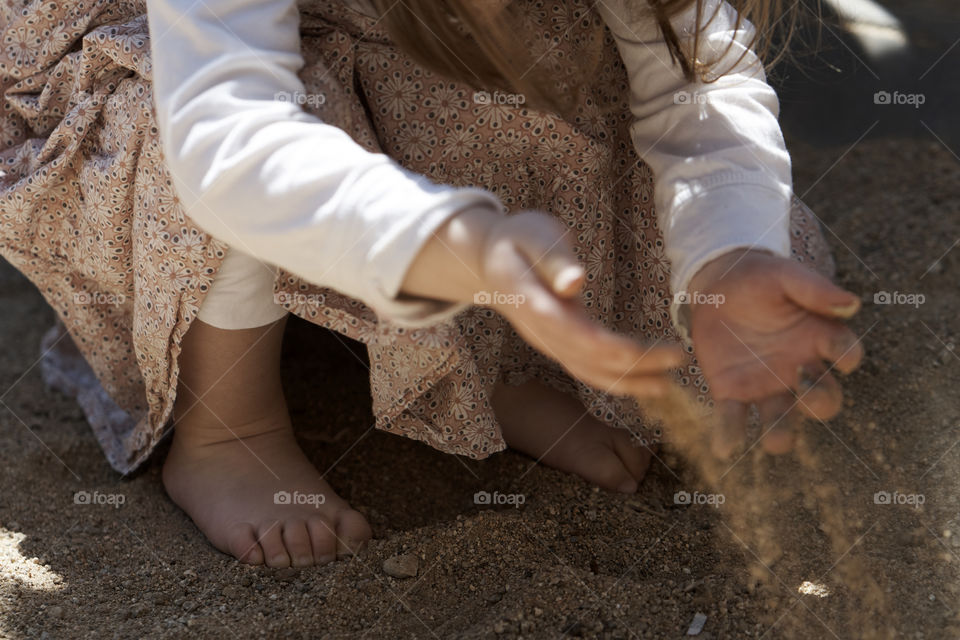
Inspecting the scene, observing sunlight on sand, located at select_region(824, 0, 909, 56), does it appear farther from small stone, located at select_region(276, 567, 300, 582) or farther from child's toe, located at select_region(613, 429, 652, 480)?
small stone, located at select_region(276, 567, 300, 582)

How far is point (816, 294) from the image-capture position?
88 centimetres

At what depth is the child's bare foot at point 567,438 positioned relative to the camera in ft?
4.45

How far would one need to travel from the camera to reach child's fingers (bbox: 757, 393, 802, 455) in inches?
35.8

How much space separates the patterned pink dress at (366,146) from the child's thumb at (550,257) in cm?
35

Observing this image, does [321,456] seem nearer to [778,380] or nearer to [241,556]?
[241,556]

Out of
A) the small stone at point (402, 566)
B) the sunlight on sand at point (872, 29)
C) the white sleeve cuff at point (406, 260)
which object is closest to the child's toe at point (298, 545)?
the small stone at point (402, 566)

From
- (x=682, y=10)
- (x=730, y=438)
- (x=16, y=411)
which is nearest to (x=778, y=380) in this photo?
(x=730, y=438)

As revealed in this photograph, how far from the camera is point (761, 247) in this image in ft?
3.30

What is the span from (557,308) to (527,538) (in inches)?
22.3

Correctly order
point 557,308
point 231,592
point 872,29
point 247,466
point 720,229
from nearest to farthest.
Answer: point 557,308, point 720,229, point 231,592, point 247,466, point 872,29

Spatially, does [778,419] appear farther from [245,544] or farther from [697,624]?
[245,544]

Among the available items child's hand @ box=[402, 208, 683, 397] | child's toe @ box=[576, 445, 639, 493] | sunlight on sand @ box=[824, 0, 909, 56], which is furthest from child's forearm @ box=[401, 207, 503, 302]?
sunlight on sand @ box=[824, 0, 909, 56]

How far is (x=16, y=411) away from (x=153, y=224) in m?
0.67

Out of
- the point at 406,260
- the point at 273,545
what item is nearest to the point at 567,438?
the point at 273,545
